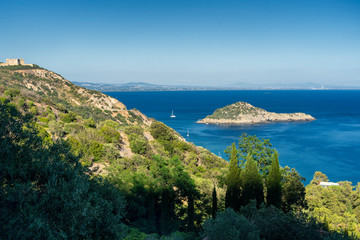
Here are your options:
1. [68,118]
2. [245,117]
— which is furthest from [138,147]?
[245,117]

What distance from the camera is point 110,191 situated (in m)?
10.3

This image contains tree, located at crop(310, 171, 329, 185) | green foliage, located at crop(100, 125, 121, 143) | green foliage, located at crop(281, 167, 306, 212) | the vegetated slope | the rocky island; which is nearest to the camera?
the vegetated slope

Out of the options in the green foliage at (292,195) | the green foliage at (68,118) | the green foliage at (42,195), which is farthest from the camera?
the green foliage at (68,118)

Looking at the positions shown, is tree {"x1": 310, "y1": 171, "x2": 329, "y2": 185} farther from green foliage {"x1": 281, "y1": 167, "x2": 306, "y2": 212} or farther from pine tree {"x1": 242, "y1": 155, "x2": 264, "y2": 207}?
pine tree {"x1": 242, "y1": 155, "x2": 264, "y2": 207}

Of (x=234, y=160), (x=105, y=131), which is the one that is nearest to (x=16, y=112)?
(x=234, y=160)

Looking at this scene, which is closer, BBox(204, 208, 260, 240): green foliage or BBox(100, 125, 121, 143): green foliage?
BBox(204, 208, 260, 240): green foliage

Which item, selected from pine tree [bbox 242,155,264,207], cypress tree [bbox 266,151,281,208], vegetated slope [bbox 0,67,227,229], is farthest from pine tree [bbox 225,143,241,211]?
cypress tree [bbox 266,151,281,208]

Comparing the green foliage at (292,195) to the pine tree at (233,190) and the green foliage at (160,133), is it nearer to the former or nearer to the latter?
the pine tree at (233,190)

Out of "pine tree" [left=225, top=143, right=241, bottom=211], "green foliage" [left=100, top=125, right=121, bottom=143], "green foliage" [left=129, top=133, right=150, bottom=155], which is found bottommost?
"pine tree" [left=225, top=143, right=241, bottom=211]

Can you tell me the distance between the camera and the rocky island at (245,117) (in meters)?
130

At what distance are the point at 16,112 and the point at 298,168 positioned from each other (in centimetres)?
6200

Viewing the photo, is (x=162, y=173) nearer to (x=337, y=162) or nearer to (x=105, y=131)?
(x=105, y=131)

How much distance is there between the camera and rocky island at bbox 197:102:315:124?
129875 mm

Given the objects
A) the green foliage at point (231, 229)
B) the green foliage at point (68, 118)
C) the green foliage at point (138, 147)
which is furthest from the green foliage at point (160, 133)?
the green foliage at point (231, 229)
